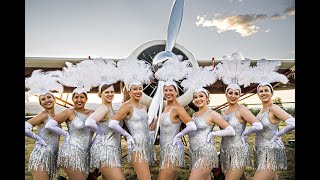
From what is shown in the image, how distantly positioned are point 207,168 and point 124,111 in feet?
2.91

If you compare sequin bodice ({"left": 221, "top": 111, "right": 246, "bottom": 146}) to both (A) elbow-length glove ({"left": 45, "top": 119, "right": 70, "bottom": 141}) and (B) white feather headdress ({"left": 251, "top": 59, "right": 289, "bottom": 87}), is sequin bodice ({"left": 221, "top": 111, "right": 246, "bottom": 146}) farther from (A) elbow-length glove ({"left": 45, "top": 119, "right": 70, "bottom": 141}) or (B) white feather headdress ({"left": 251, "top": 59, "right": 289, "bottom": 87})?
(A) elbow-length glove ({"left": 45, "top": 119, "right": 70, "bottom": 141})

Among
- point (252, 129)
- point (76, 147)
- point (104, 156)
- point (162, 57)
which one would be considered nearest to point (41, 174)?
point (76, 147)

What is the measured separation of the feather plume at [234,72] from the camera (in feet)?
12.8

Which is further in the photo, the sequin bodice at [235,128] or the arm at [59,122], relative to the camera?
the sequin bodice at [235,128]

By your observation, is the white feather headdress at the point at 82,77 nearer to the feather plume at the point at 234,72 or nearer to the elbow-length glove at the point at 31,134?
the elbow-length glove at the point at 31,134

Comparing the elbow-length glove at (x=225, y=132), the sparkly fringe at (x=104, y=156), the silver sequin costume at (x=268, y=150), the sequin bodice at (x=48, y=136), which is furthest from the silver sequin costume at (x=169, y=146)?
the sequin bodice at (x=48, y=136)

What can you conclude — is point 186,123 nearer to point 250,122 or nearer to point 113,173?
point 250,122

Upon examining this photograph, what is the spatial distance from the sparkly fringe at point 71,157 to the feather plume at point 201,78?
1.15 metres
